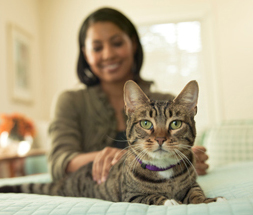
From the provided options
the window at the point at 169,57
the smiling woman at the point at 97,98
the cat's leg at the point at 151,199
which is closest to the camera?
the cat's leg at the point at 151,199

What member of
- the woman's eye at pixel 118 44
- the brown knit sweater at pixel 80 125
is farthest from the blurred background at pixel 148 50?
the woman's eye at pixel 118 44

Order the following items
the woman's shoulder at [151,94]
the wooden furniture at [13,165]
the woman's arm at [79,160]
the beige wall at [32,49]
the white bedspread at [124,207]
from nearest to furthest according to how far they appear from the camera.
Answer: the white bedspread at [124,207]
the woman's shoulder at [151,94]
the woman's arm at [79,160]
the wooden furniture at [13,165]
the beige wall at [32,49]

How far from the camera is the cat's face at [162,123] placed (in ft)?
2.04

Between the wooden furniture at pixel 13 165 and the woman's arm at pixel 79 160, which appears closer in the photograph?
the woman's arm at pixel 79 160

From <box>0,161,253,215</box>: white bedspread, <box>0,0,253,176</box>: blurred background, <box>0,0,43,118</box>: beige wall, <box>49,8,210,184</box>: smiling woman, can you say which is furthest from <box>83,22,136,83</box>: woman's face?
<box>0,0,43,118</box>: beige wall

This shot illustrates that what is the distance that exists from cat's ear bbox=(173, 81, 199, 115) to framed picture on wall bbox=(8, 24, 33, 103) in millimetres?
2795

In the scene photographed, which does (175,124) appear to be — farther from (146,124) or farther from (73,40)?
(73,40)

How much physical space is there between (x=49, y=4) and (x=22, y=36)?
0.71 meters

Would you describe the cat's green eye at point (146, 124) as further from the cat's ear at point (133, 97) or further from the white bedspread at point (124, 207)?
the white bedspread at point (124, 207)

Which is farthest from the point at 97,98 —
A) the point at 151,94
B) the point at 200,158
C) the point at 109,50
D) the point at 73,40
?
the point at 73,40

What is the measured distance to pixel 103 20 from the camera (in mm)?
1268

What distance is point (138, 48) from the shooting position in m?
1.43

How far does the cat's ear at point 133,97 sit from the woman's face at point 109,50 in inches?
19.8

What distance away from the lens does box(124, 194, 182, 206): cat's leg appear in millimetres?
586
